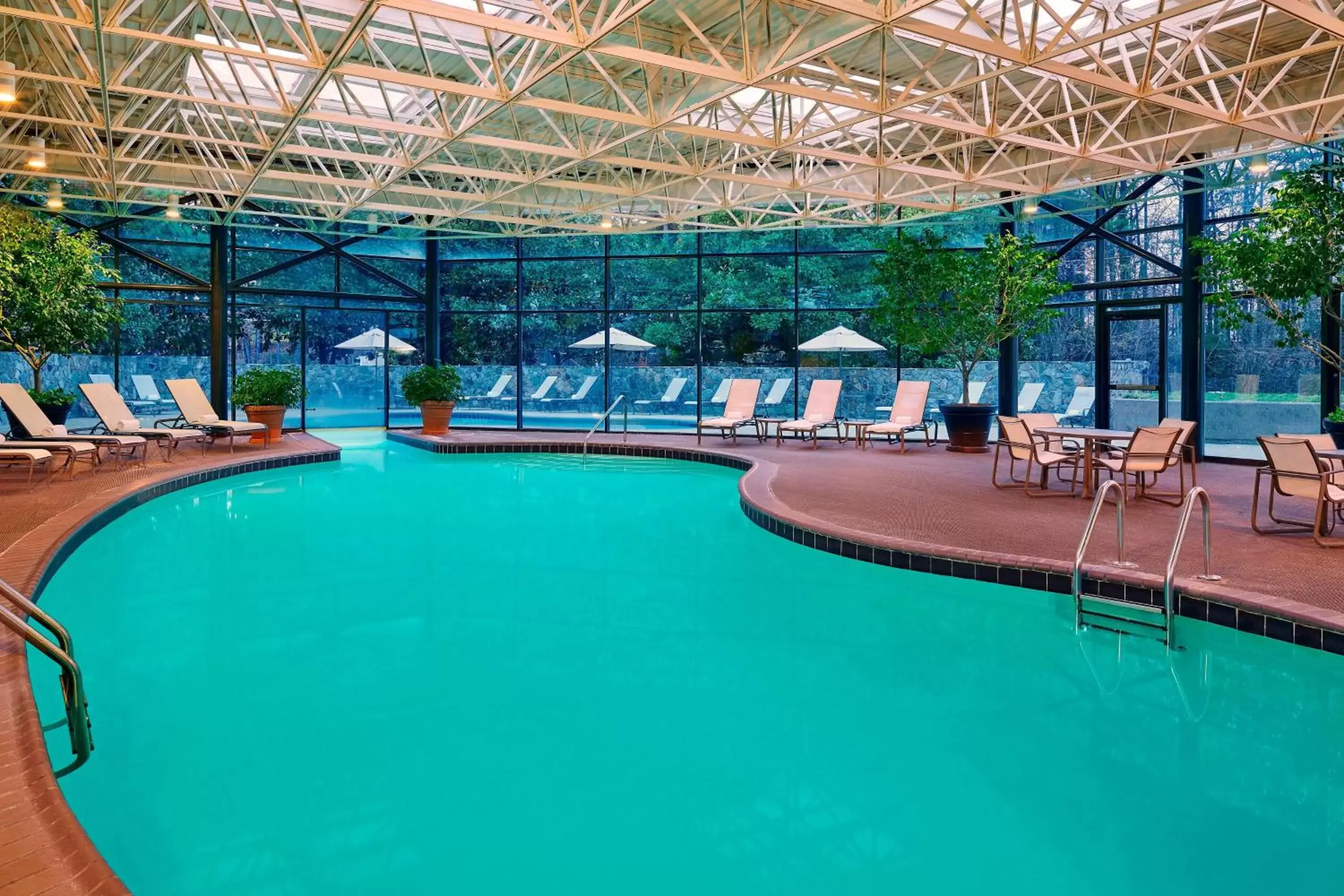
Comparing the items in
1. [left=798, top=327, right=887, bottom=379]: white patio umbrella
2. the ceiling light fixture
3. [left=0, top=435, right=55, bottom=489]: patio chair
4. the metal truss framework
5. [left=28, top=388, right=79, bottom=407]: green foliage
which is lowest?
[left=0, top=435, right=55, bottom=489]: patio chair

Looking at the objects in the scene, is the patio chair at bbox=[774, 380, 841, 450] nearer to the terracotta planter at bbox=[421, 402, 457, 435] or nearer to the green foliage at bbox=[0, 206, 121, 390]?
the terracotta planter at bbox=[421, 402, 457, 435]

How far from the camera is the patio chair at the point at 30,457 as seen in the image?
8922mm

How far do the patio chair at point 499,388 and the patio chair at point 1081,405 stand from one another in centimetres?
948

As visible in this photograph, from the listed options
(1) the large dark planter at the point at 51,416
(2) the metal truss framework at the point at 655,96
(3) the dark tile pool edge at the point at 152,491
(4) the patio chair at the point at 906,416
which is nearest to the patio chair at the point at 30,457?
(1) the large dark planter at the point at 51,416

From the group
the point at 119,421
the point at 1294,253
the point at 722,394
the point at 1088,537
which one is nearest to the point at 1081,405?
the point at 722,394

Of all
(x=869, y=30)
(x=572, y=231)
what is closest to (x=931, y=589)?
(x=869, y=30)

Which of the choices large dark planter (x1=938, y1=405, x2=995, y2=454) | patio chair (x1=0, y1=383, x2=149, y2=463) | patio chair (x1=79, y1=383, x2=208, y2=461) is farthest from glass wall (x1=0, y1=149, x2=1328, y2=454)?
patio chair (x1=0, y1=383, x2=149, y2=463)

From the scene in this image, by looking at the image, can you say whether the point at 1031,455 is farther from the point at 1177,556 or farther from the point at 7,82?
the point at 7,82

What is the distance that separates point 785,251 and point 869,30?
395 inches

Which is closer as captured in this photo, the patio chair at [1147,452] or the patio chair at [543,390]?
the patio chair at [1147,452]

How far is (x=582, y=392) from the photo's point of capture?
1759cm

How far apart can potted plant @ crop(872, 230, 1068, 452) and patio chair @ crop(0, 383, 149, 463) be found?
32.2 ft

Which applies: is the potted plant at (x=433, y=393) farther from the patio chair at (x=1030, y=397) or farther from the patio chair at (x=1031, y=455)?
the patio chair at (x=1031, y=455)

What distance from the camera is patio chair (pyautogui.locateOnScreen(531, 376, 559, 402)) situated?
698 inches
